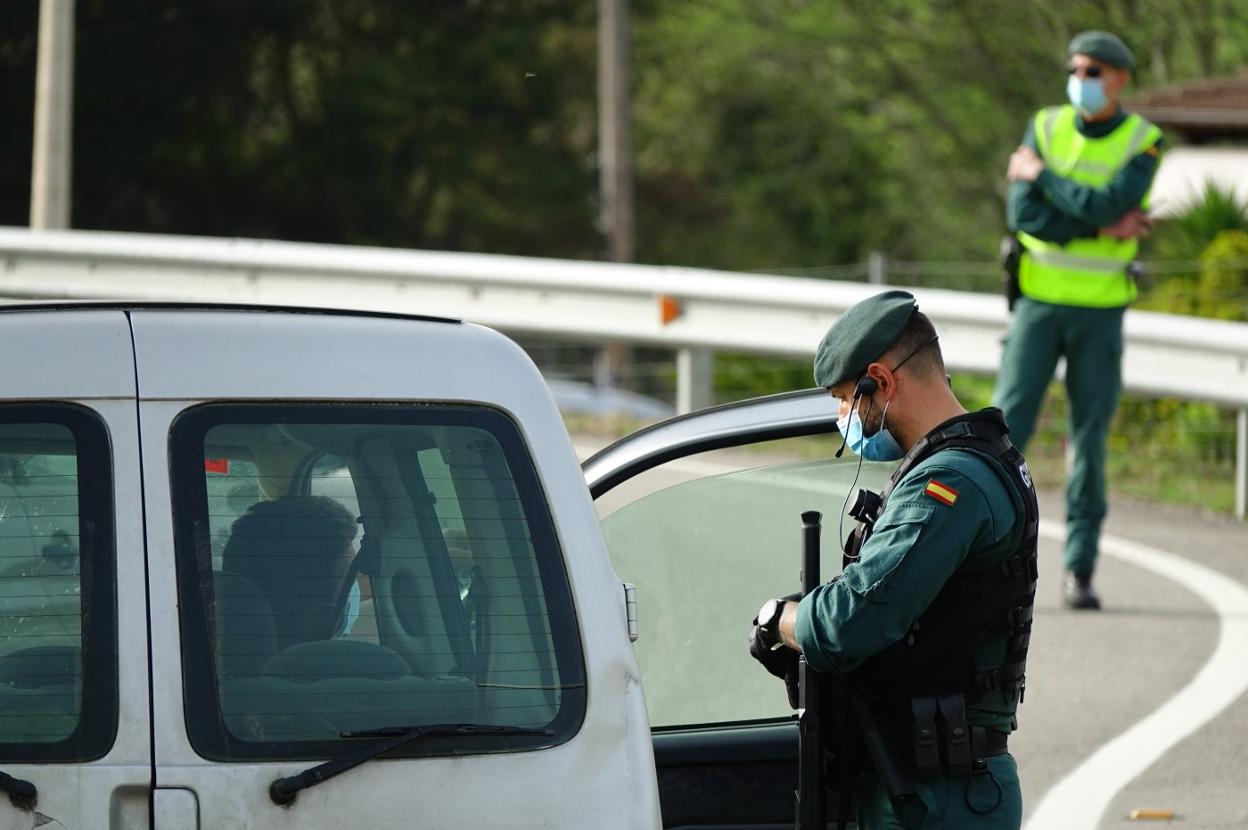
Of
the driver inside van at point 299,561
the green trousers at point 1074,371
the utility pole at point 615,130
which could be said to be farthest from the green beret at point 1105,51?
the utility pole at point 615,130

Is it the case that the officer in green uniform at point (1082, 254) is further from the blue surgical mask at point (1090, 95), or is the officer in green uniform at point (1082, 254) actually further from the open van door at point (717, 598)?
the open van door at point (717, 598)

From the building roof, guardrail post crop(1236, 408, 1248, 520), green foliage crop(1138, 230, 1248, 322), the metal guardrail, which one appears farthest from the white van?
the building roof

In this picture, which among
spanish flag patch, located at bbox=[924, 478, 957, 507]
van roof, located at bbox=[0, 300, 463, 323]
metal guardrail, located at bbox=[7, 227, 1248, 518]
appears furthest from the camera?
metal guardrail, located at bbox=[7, 227, 1248, 518]

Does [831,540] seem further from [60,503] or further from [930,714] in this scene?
[60,503]

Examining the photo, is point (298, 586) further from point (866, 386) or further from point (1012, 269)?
point (1012, 269)

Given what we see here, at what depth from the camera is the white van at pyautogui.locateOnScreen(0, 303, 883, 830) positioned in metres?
2.49

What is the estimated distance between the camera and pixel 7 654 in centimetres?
252

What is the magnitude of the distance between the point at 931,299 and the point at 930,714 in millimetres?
6558

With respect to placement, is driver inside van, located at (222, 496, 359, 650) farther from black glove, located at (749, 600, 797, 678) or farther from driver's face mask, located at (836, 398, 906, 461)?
driver's face mask, located at (836, 398, 906, 461)

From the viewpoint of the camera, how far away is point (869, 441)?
3342 mm

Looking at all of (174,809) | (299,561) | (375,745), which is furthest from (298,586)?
(174,809)

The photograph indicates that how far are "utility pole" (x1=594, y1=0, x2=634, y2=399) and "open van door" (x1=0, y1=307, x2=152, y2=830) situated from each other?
1906 centimetres

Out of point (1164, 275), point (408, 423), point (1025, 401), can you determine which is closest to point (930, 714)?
point (408, 423)

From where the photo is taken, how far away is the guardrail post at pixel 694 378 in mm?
9844
